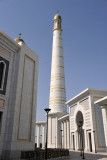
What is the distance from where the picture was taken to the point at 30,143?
16297mm

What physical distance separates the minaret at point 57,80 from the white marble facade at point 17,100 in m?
21.2

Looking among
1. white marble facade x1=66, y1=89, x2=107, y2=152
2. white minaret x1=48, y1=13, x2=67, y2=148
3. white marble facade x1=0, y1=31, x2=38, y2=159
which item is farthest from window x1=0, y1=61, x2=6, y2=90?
white minaret x1=48, y1=13, x2=67, y2=148

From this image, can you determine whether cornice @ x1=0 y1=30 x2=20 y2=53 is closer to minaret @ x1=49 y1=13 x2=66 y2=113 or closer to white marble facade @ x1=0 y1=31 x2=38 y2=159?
white marble facade @ x1=0 y1=31 x2=38 y2=159

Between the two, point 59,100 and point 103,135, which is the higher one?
point 59,100

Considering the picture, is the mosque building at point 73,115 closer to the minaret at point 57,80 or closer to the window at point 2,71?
the minaret at point 57,80

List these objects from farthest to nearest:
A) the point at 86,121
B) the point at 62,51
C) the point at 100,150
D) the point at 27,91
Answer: the point at 62,51 → the point at 86,121 → the point at 100,150 → the point at 27,91

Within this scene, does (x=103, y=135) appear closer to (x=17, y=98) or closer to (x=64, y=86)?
(x=17, y=98)

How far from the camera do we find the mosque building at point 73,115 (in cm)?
2472

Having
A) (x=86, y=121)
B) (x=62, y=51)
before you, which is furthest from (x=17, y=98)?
(x=62, y=51)

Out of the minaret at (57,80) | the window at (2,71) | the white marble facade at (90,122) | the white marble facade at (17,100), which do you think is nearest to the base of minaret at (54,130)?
the minaret at (57,80)

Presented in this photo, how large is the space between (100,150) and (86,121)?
4908mm

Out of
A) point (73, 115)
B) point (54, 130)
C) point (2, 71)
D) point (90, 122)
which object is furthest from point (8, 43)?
point (54, 130)

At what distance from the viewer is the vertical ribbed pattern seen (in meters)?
40.0

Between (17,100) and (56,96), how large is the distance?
24.5 metres
